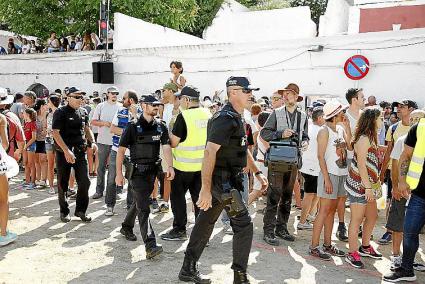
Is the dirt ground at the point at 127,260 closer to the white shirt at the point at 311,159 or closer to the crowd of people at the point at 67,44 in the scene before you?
the white shirt at the point at 311,159

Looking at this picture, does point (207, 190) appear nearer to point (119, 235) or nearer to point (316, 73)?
point (119, 235)

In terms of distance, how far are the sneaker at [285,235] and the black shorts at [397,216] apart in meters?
1.30

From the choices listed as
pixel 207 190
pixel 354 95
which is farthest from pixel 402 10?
pixel 207 190

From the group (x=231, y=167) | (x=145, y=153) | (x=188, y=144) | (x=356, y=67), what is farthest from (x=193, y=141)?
(x=356, y=67)

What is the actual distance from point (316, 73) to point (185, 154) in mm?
9122

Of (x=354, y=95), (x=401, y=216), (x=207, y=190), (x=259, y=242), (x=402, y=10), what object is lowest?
(x=259, y=242)

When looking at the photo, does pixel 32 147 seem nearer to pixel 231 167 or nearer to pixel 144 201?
pixel 144 201

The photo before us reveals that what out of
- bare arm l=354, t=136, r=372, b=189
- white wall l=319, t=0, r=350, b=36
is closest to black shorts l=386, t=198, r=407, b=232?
bare arm l=354, t=136, r=372, b=189

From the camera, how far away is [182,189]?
579cm

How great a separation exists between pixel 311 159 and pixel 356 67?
7.31 metres

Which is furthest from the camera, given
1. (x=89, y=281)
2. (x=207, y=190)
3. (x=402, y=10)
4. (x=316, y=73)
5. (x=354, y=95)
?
(x=402, y=10)

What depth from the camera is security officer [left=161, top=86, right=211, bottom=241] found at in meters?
5.55

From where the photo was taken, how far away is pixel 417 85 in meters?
12.1

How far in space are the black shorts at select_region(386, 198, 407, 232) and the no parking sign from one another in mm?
8099
